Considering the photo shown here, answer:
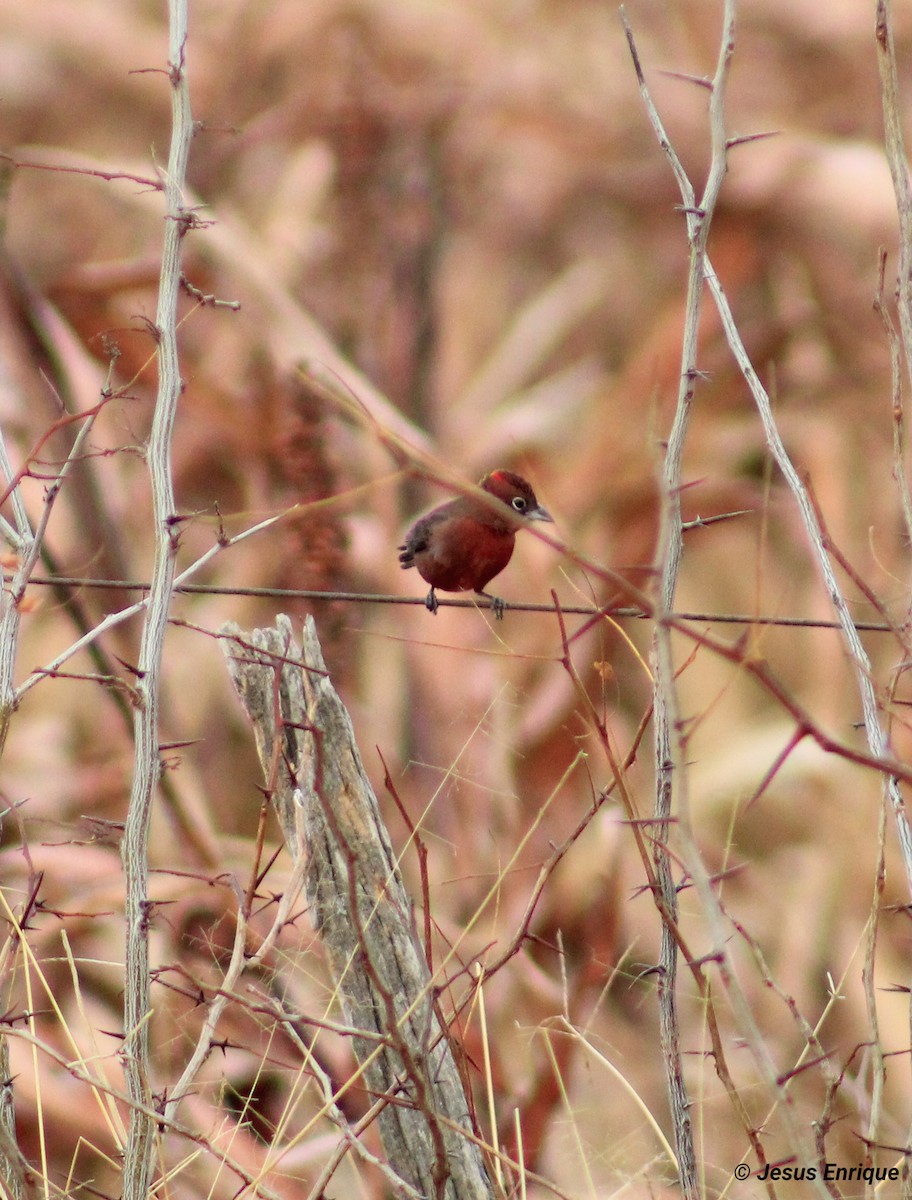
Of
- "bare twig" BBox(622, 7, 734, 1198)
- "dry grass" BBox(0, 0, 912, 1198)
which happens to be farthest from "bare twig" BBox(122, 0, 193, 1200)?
"dry grass" BBox(0, 0, 912, 1198)

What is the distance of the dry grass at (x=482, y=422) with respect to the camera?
4957 millimetres

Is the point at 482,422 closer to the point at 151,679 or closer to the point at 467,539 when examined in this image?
the point at 467,539

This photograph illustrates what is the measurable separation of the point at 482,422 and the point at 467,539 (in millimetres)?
3585

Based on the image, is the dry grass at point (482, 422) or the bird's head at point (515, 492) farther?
the dry grass at point (482, 422)

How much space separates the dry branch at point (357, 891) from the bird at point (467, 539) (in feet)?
4.85

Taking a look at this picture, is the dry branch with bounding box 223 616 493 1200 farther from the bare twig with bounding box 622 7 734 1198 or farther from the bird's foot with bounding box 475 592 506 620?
the bird's foot with bounding box 475 592 506 620

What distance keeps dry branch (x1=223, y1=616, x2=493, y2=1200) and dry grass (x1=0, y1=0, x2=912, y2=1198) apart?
2094 millimetres

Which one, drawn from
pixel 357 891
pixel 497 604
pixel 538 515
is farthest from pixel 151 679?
→ pixel 538 515

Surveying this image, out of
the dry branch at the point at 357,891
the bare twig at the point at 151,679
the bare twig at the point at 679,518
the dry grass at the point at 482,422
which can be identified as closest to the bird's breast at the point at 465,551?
the dry grass at the point at 482,422

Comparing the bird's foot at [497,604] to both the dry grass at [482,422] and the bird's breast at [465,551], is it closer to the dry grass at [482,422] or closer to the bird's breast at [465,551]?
the bird's breast at [465,551]

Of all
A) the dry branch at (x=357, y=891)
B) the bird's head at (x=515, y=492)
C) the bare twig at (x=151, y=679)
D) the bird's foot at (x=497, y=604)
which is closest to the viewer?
the bare twig at (x=151, y=679)

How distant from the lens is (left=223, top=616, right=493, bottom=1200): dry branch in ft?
6.02

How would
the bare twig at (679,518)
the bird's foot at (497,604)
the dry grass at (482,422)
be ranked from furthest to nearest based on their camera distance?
the dry grass at (482,422) < the bird's foot at (497,604) < the bare twig at (679,518)

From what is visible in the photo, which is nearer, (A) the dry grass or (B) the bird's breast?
(B) the bird's breast
